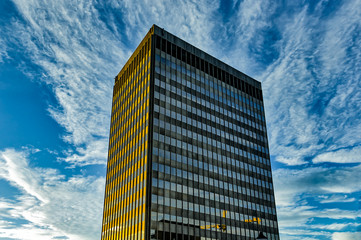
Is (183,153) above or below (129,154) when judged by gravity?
below

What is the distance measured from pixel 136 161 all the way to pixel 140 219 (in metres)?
13.4

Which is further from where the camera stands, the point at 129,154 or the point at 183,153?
the point at 129,154

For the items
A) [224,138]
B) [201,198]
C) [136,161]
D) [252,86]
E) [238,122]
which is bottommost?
[201,198]

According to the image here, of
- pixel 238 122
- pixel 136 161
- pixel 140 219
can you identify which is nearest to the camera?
pixel 140 219

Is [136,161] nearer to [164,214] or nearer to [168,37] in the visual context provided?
[164,214]

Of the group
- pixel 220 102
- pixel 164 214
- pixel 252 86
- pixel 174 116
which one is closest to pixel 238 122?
pixel 220 102

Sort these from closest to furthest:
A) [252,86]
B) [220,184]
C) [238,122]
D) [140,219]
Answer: [140,219]
[220,184]
[238,122]
[252,86]

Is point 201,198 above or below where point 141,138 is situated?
below

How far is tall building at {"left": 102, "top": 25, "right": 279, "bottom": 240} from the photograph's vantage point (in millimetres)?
67250

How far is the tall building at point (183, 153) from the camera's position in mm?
67250

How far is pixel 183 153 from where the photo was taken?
74.0 metres

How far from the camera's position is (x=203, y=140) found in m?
80.7

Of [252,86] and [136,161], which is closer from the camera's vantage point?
[136,161]

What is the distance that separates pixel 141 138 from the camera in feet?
238
